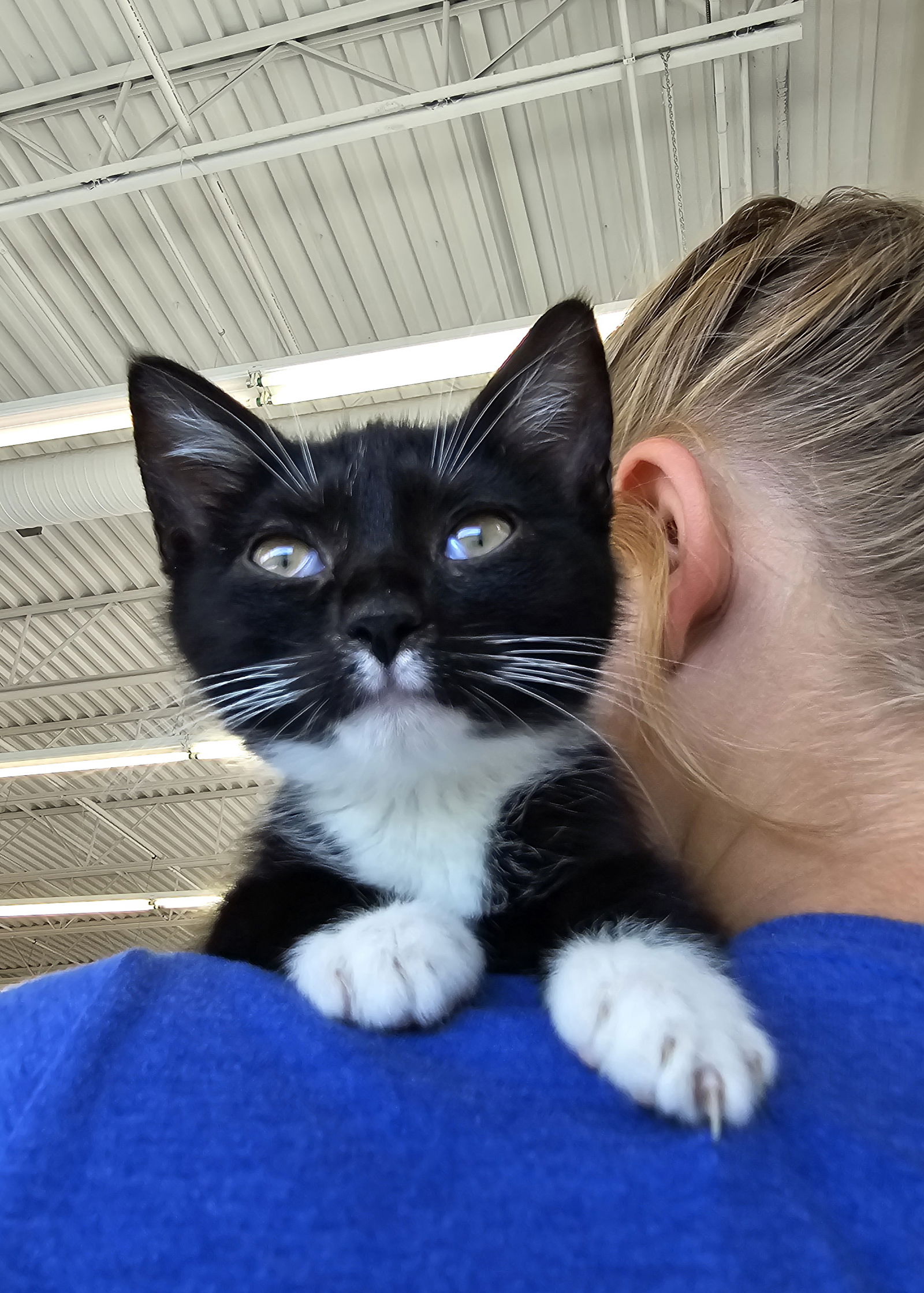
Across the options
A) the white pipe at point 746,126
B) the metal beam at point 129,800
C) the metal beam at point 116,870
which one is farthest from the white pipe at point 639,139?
the metal beam at point 116,870

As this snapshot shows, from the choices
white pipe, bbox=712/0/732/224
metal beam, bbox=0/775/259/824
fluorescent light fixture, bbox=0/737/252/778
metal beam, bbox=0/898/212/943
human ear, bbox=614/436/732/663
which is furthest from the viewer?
metal beam, bbox=0/898/212/943

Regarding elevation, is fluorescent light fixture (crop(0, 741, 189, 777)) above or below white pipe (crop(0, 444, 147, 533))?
below

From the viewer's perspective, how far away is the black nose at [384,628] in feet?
3.36

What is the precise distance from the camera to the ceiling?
4.33 metres

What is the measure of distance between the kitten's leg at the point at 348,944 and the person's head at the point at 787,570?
45 centimetres

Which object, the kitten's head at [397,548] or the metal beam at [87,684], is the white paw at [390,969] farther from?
the metal beam at [87,684]

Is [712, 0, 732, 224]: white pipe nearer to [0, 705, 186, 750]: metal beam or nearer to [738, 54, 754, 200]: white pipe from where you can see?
[738, 54, 754, 200]: white pipe

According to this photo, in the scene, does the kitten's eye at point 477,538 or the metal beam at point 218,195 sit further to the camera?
the metal beam at point 218,195

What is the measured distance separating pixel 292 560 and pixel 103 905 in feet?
33.4

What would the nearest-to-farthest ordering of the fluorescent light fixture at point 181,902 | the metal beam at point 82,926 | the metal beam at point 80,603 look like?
the metal beam at point 80,603 → the fluorescent light fixture at point 181,902 → the metal beam at point 82,926

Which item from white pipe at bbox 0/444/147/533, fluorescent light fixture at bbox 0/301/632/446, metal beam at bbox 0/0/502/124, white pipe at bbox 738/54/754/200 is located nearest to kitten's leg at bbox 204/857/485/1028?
fluorescent light fixture at bbox 0/301/632/446

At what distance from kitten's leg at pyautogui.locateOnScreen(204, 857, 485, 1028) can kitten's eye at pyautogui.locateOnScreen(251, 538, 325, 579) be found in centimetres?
39

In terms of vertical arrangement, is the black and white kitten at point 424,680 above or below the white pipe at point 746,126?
below

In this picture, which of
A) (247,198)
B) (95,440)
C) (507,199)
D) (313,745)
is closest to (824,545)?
(313,745)
